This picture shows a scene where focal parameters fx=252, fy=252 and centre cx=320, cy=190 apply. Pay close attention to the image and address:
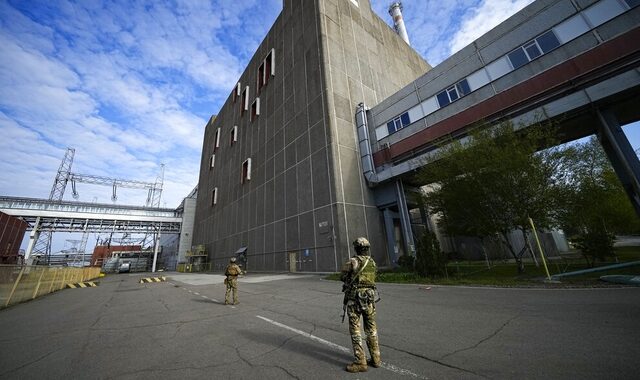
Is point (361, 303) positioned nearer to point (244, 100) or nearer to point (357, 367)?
point (357, 367)

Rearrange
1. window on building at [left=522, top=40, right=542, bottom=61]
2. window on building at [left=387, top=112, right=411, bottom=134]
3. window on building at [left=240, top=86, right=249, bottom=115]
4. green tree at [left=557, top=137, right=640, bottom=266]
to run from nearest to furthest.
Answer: green tree at [left=557, top=137, right=640, bottom=266] → window on building at [left=522, top=40, right=542, bottom=61] → window on building at [left=387, top=112, right=411, bottom=134] → window on building at [left=240, top=86, right=249, bottom=115]

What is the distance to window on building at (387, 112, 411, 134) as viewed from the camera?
71.3ft

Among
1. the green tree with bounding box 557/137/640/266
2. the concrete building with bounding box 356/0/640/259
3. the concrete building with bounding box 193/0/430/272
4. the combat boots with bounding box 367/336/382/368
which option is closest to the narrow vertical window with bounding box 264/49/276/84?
the concrete building with bounding box 193/0/430/272

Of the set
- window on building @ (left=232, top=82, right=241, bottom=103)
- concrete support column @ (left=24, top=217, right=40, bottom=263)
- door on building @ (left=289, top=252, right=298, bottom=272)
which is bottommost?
door on building @ (left=289, top=252, right=298, bottom=272)

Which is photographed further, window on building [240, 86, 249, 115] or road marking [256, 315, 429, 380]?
window on building [240, 86, 249, 115]

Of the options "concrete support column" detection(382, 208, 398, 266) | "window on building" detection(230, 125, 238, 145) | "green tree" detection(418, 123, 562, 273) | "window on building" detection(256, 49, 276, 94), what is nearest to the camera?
"green tree" detection(418, 123, 562, 273)

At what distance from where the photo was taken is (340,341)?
4805 millimetres

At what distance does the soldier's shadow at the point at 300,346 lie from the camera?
13.2 feet

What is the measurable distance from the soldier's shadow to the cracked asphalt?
0.07 feet

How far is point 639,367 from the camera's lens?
3.06 metres

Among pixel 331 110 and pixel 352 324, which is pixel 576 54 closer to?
pixel 331 110

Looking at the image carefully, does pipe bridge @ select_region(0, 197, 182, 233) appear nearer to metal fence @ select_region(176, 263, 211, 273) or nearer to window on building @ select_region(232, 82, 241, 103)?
metal fence @ select_region(176, 263, 211, 273)

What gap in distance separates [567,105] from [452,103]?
6.78m

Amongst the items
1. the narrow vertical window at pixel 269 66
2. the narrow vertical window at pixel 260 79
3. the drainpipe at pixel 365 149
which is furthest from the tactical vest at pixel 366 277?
the narrow vertical window at pixel 260 79
